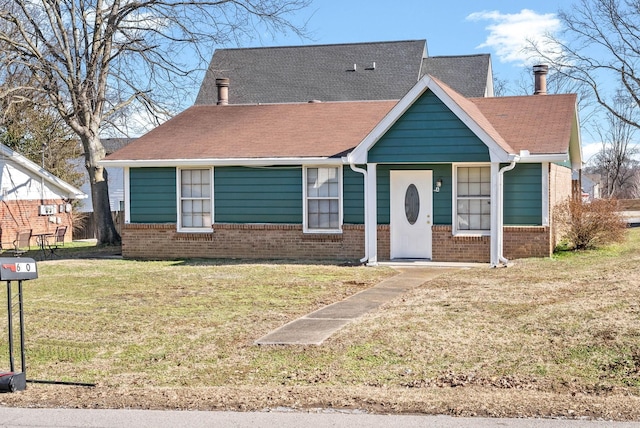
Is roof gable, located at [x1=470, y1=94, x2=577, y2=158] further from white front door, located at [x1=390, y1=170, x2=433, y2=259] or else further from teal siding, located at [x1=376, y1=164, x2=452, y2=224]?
white front door, located at [x1=390, y1=170, x2=433, y2=259]

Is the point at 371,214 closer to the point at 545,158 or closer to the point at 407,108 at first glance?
the point at 407,108

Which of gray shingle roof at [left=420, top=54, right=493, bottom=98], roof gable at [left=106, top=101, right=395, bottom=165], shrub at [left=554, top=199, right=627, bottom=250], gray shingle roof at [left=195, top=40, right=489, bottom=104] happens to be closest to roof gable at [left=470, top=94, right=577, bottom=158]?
shrub at [left=554, top=199, right=627, bottom=250]

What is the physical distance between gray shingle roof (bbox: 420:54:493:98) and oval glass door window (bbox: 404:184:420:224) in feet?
52.2

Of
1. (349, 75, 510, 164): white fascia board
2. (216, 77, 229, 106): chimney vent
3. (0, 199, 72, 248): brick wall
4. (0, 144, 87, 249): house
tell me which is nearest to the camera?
(349, 75, 510, 164): white fascia board

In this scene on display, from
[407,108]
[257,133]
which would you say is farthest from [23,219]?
[407,108]

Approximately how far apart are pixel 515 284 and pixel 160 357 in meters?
7.40

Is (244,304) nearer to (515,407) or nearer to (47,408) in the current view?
(47,408)

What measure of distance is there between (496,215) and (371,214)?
113 inches

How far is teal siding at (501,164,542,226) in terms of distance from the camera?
61.1ft

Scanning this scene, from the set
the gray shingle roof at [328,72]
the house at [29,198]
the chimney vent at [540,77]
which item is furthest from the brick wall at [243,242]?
the gray shingle roof at [328,72]

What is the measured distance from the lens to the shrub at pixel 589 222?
2022 centimetres

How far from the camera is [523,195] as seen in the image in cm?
1872

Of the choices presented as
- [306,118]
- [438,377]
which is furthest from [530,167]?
[438,377]

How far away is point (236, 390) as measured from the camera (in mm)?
7871
